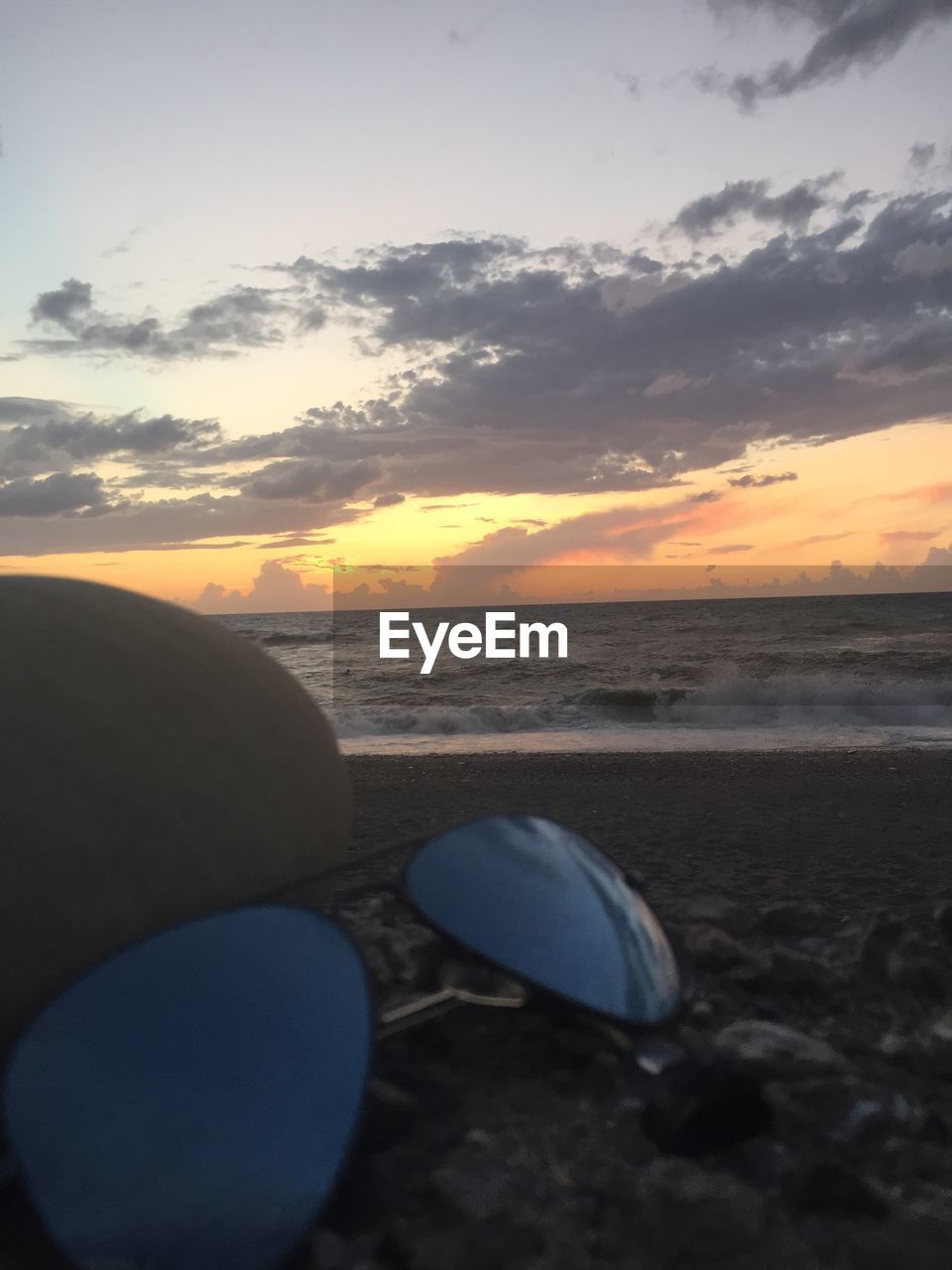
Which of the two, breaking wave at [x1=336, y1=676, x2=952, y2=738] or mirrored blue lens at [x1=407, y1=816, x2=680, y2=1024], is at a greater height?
mirrored blue lens at [x1=407, y1=816, x2=680, y2=1024]

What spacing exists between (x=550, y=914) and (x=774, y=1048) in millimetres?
572

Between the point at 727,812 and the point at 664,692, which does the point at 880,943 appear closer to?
the point at 727,812

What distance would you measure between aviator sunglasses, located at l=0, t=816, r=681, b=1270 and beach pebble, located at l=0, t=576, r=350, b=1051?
0.52ft

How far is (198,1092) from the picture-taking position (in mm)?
1354

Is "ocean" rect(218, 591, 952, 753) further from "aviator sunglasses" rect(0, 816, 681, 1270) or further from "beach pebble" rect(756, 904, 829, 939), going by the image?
"aviator sunglasses" rect(0, 816, 681, 1270)

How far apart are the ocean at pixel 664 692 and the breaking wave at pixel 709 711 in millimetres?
25

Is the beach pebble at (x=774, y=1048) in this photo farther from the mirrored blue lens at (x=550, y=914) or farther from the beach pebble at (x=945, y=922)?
the beach pebble at (x=945, y=922)

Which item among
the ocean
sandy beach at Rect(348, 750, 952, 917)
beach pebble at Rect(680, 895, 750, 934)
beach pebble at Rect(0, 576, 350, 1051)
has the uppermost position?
beach pebble at Rect(0, 576, 350, 1051)

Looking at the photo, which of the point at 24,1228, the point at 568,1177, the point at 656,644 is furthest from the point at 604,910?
the point at 656,644

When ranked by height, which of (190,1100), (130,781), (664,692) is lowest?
(664,692)

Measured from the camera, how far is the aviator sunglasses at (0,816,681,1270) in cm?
127

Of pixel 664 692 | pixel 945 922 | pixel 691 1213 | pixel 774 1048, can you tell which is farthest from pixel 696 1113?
pixel 664 692

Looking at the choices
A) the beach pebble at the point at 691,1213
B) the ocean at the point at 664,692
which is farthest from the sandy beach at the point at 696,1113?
the ocean at the point at 664,692

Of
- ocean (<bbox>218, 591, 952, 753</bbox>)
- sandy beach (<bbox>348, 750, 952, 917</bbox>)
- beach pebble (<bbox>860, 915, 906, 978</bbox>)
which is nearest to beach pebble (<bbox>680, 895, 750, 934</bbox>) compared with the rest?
sandy beach (<bbox>348, 750, 952, 917</bbox>)
